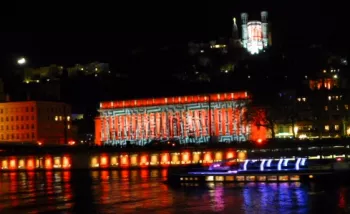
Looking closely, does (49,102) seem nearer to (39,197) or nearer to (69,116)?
(69,116)

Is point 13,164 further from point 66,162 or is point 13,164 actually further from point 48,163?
point 66,162

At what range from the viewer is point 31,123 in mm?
145875

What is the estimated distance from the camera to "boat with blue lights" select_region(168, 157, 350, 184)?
6188cm

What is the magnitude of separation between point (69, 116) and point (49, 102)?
897 centimetres

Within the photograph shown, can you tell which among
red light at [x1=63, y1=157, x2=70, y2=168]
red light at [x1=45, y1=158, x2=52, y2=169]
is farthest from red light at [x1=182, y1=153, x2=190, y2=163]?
red light at [x1=45, y1=158, x2=52, y2=169]

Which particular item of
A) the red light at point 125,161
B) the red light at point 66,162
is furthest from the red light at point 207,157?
the red light at point 66,162

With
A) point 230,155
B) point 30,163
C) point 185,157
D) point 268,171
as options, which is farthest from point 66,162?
point 268,171

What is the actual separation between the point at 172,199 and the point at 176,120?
92.1 m

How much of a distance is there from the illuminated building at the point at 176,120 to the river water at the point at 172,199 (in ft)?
217

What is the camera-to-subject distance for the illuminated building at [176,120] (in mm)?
135288

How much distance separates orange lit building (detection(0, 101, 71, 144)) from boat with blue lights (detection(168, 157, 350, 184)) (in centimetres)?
8032

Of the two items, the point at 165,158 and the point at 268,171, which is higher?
the point at 165,158

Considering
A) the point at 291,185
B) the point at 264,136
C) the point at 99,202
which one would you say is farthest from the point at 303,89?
the point at 99,202

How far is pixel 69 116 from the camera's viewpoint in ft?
520
